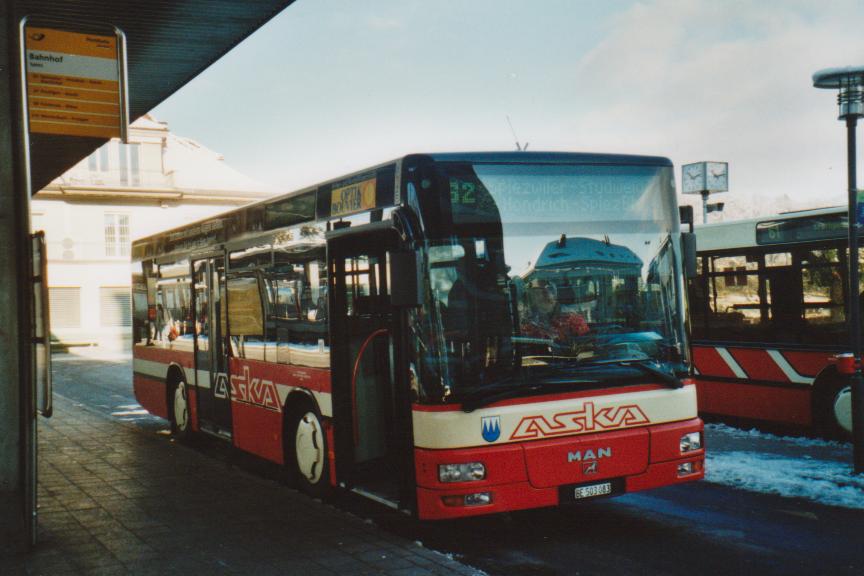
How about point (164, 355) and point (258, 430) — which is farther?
point (164, 355)

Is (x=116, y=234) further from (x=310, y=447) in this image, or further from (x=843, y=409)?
(x=843, y=409)

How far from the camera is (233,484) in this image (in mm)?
8500

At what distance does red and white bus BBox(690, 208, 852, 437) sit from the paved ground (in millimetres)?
6543

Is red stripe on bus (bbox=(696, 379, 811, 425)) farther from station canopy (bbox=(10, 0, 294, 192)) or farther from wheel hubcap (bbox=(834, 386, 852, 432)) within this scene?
station canopy (bbox=(10, 0, 294, 192))

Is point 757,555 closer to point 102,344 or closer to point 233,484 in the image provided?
point 233,484

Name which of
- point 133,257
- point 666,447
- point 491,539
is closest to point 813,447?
point 666,447

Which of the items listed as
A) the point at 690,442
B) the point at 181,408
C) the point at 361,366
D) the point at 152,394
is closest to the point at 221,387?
the point at 181,408

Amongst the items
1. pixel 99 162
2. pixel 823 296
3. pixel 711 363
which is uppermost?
pixel 99 162

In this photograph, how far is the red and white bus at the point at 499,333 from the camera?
6211 millimetres

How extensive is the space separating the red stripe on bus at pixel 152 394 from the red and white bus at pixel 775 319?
7.58 metres

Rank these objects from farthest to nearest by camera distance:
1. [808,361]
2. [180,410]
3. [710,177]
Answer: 1. [710,177]
2. [180,410]
3. [808,361]

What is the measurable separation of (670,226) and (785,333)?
16.7 feet

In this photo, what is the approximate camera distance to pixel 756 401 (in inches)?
455

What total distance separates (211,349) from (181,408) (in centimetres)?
191
